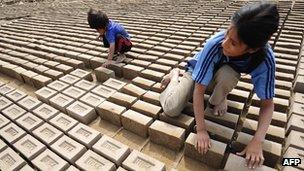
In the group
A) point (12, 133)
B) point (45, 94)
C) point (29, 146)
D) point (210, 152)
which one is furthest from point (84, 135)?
point (210, 152)

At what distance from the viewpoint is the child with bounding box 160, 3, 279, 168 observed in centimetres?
128

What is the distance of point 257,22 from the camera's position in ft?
4.11

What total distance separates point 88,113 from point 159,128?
73 centimetres

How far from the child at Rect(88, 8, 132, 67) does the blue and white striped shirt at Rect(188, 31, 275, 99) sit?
64.8 inches

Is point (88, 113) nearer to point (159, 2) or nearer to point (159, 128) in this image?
point (159, 128)

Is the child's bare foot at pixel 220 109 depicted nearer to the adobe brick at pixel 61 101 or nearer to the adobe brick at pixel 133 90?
the adobe brick at pixel 133 90

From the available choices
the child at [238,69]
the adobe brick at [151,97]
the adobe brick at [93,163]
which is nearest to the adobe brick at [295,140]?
the child at [238,69]

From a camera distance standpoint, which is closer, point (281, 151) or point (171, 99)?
point (281, 151)

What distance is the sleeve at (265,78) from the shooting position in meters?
1.61

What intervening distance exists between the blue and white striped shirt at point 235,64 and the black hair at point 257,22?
0.32 metres

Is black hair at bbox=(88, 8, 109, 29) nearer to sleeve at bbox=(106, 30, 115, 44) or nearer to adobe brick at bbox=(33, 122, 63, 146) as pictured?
sleeve at bbox=(106, 30, 115, 44)

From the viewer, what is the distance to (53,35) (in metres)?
4.57

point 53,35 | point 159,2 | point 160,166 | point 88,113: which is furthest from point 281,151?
point 159,2

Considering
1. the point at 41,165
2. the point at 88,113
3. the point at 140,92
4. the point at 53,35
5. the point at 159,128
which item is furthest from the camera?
the point at 53,35
